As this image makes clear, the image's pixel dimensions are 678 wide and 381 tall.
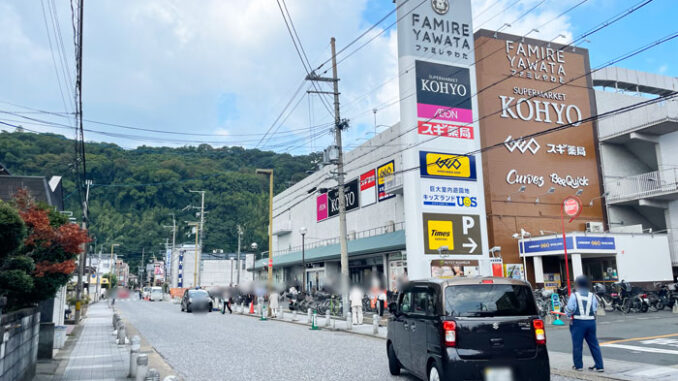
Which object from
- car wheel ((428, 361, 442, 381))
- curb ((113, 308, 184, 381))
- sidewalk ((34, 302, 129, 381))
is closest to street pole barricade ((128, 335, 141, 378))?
sidewalk ((34, 302, 129, 381))

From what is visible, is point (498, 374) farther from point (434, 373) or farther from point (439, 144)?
point (439, 144)

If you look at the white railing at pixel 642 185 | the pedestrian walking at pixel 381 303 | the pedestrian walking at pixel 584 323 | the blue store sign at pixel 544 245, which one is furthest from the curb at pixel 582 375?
the white railing at pixel 642 185

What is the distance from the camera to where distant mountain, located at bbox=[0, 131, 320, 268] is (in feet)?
82.3

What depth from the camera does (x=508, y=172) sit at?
29.0 metres

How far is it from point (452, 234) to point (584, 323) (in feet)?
48.6

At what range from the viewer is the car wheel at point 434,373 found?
278 inches

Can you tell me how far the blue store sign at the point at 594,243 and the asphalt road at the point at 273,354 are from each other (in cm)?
1406

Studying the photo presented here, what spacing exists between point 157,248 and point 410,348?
94581mm

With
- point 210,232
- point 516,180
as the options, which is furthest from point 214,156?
point 516,180

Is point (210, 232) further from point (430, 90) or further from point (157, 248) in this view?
point (430, 90)

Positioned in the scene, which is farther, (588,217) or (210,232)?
(210,232)

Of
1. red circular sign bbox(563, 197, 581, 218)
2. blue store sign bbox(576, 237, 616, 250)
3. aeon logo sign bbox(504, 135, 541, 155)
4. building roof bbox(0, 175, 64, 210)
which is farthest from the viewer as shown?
aeon logo sign bbox(504, 135, 541, 155)

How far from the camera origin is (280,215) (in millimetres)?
55719

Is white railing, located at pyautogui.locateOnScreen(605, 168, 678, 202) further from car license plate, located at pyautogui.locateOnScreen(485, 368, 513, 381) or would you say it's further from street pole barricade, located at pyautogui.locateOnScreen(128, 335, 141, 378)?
street pole barricade, located at pyautogui.locateOnScreen(128, 335, 141, 378)
